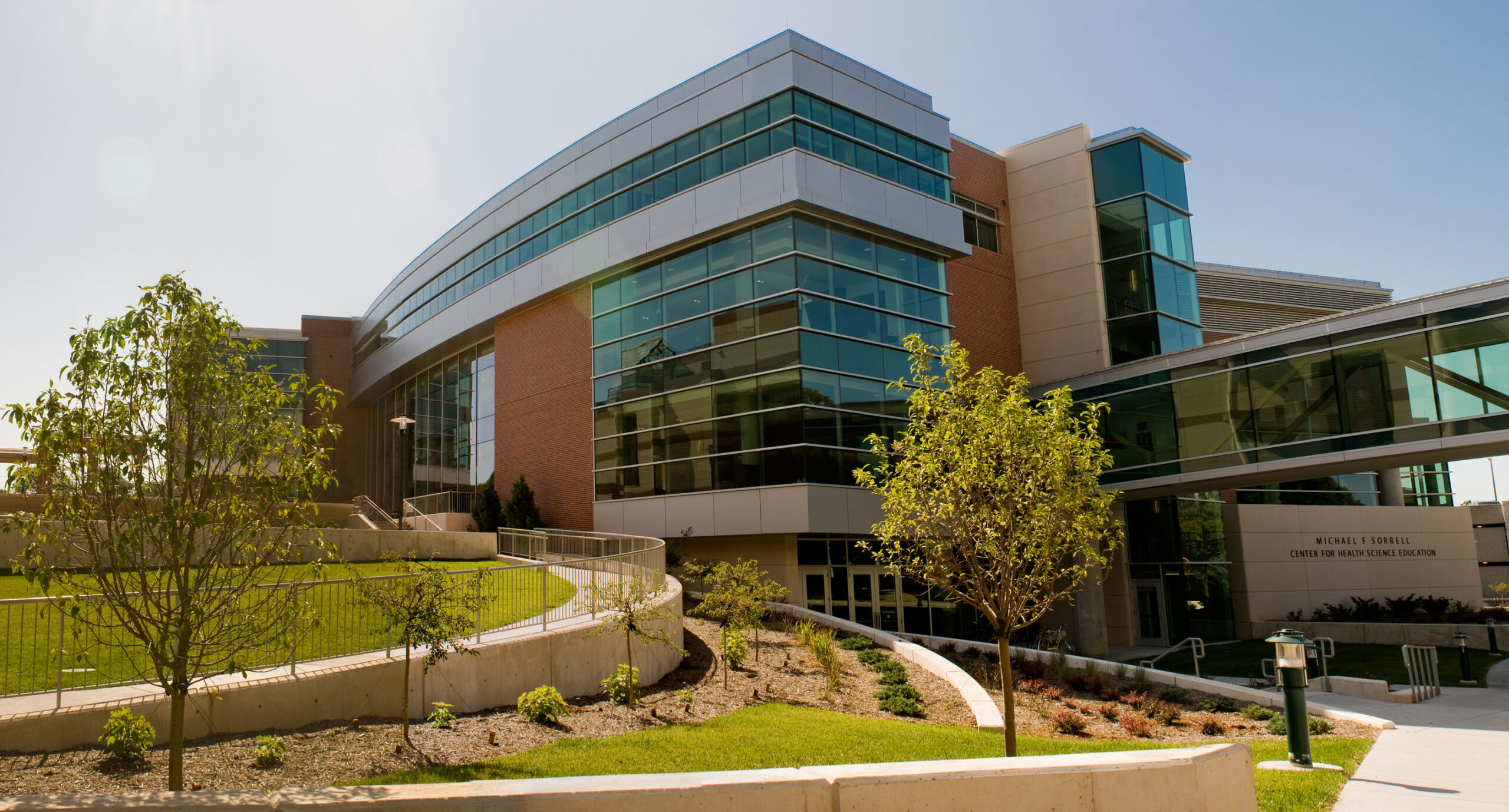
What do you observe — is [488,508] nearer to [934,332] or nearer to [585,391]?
[585,391]

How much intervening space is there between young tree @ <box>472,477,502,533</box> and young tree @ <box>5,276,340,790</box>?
1020 inches

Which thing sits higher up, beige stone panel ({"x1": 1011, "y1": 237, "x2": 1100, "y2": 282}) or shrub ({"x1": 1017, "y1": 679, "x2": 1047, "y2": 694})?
beige stone panel ({"x1": 1011, "y1": 237, "x2": 1100, "y2": 282})

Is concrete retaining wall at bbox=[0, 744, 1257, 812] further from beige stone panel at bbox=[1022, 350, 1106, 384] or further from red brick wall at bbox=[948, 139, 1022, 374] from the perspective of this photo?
beige stone panel at bbox=[1022, 350, 1106, 384]

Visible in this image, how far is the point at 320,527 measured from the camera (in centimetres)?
844

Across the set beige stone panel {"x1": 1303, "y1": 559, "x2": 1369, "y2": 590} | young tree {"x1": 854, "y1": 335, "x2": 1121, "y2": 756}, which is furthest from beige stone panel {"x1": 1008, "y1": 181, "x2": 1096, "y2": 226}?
young tree {"x1": 854, "y1": 335, "x2": 1121, "y2": 756}

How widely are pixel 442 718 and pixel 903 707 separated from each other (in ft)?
22.8

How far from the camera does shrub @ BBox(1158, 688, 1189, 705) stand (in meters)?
15.3

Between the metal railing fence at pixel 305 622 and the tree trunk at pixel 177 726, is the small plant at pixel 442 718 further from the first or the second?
the tree trunk at pixel 177 726

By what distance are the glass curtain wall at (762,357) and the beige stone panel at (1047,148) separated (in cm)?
772

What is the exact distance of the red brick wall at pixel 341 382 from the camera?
168ft

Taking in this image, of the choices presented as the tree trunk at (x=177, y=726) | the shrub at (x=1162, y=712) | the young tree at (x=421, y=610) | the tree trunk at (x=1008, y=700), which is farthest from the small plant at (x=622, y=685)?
the shrub at (x=1162, y=712)

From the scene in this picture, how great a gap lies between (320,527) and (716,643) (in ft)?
36.7

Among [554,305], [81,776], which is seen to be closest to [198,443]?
[81,776]

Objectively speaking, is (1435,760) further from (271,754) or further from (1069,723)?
(271,754)
